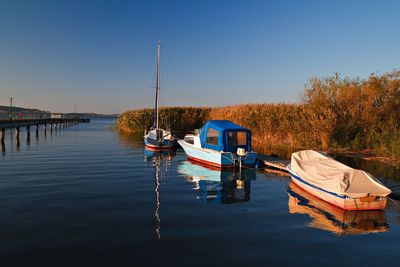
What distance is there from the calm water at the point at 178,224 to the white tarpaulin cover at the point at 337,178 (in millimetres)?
814

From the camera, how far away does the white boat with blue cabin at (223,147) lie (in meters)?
16.3

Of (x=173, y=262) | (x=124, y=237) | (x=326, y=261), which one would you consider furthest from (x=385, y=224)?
(x=124, y=237)

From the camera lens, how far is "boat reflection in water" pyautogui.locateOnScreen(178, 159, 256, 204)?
10672 millimetres

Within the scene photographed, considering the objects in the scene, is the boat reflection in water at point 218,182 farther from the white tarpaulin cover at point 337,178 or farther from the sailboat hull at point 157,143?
the sailboat hull at point 157,143

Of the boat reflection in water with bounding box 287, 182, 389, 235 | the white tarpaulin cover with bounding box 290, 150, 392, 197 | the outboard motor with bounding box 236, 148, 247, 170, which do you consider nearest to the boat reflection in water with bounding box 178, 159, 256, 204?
the outboard motor with bounding box 236, 148, 247, 170

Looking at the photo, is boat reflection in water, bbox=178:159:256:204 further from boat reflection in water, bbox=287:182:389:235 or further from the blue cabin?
boat reflection in water, bbox=287:182:389:235

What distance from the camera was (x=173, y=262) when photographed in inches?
221

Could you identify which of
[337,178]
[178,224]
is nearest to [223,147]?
[337,178]

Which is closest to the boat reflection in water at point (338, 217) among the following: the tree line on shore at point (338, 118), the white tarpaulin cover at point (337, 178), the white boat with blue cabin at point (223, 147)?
the white tarpaulin cover at point (337, 178)

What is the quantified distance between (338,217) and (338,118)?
54.3 ft

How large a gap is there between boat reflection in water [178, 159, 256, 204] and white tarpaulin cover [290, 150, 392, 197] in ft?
8.92

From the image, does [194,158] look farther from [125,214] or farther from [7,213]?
[7,213]

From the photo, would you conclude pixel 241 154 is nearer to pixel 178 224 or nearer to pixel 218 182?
pixel 218 182

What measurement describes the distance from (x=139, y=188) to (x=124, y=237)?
5059 mm
